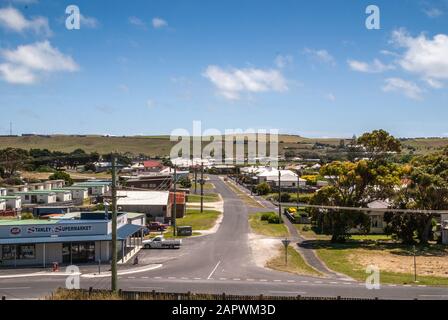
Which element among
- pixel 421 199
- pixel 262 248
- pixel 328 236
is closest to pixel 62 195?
pixel 262 248

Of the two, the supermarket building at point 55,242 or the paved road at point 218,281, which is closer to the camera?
the paved road at point 218,281

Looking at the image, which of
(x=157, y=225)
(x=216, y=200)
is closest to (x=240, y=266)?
(x=157, y=225)

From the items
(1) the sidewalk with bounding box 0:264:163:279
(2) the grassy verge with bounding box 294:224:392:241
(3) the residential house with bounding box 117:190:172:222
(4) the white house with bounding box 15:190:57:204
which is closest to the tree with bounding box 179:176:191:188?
(4) the white house with bounding box 15:190:57:204

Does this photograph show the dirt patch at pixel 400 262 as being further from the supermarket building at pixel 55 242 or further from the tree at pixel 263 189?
the tree at pixel 263 189

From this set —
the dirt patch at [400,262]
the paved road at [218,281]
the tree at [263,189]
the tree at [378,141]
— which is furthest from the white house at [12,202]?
the dirt patch at [400,262]

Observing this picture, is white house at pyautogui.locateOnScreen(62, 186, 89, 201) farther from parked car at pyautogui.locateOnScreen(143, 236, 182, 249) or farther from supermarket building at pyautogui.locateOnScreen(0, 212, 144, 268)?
supermarket building at pyautogui.locateOnScreen(0, 212, 144, 268)

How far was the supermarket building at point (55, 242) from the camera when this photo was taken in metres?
39.5

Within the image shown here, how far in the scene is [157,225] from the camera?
58781 mm

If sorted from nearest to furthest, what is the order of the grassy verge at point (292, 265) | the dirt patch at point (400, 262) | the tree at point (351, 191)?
the grassy verge at point (292, 265)
the dirt patch at point (400, 262)
the tree at point (351, 191)

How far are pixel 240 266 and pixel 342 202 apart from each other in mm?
16480

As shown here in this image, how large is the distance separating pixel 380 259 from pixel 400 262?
176 cm

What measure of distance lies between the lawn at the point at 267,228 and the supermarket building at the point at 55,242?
18910 millimetres

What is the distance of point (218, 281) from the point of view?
33656mm

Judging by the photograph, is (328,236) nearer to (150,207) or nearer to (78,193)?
(150,207)
